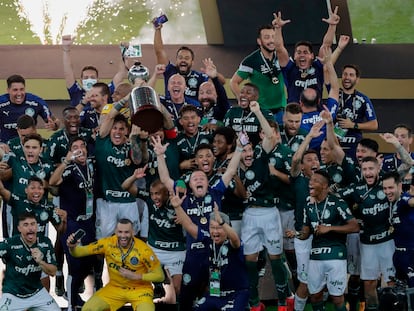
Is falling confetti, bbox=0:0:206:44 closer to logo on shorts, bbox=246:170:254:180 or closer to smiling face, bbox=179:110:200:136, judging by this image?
smiling face, bbox=179:110:200:136

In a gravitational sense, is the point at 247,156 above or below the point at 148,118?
below

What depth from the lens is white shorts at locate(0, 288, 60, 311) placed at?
10.1 meters

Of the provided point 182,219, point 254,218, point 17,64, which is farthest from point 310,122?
point 17,64

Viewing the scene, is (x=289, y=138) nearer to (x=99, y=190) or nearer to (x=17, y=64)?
(x=99, y=190)

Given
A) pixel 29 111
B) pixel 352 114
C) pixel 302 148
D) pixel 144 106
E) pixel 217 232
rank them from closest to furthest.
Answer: pixel 217 232, pixel 144 106, pixel 302 148, pixel 29 111, pixel 352 114

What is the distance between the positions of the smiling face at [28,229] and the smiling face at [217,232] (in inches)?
65.5

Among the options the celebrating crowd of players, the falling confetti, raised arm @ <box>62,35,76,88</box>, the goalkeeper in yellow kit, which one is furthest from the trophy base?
the falling confetti

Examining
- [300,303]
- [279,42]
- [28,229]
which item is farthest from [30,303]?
[279,42]

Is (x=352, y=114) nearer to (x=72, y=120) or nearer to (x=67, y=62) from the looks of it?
(x=72, y=120)

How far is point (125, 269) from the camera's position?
10.3m

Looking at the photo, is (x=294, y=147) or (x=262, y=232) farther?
(x=294, y=147)

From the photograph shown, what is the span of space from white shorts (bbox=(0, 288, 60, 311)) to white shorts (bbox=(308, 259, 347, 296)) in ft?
7.95

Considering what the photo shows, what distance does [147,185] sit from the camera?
1117 centimetres

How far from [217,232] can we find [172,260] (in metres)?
1.17
